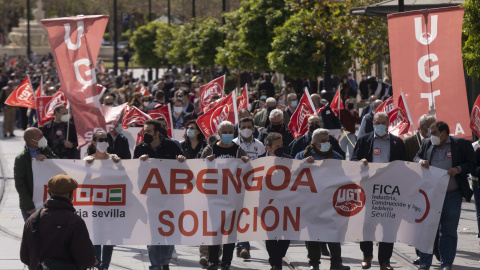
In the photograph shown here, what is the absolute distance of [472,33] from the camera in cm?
1485

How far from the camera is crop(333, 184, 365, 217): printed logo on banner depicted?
11.1 m

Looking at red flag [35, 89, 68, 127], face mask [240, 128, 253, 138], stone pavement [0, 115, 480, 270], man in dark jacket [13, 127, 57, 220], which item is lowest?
stone pavement [0, 115, 480, 270]

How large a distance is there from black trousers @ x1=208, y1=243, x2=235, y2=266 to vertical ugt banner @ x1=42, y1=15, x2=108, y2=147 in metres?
2.41

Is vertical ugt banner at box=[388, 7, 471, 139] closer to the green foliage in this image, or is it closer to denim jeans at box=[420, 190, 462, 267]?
denim jeans at box=[420, 190, 462, 267]

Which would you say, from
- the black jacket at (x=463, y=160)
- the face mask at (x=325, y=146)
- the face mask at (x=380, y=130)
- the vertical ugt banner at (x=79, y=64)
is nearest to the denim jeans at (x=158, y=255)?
the face mask at (x=325, y=146)

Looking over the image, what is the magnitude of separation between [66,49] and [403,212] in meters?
4.64

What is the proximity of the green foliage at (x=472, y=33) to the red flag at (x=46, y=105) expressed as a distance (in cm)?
749

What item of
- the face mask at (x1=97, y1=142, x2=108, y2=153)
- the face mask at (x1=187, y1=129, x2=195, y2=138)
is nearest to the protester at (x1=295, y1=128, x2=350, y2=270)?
the face mask at (x1=97, y1=142, x2=108, y2=153)

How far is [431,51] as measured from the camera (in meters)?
12.1

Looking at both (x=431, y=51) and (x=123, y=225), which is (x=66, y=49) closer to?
(x=123, y=225)

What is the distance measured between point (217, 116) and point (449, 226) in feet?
13.7

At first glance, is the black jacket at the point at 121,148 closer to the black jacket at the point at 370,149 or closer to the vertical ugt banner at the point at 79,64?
the vertical ugt banner at the point at 79,64

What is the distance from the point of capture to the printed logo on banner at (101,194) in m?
11.0

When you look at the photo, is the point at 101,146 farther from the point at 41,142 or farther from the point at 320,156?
the point at 320,156
